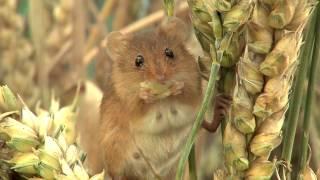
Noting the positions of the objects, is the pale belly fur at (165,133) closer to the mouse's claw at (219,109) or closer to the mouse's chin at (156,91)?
the mouse's chin at (156,91)

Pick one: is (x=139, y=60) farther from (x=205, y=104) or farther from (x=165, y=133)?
(x=205, y=104)

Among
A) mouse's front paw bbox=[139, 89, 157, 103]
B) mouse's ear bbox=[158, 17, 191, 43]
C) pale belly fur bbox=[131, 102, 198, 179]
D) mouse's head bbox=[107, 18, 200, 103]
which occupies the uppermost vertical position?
mouse's ear bbox=[158, 17, 191, 43]

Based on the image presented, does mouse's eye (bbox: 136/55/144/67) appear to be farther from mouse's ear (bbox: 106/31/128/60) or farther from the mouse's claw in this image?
the mouse's claw

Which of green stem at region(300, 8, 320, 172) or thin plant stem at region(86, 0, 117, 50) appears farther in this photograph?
thin plant stem at region(86, 0, 117, 50)

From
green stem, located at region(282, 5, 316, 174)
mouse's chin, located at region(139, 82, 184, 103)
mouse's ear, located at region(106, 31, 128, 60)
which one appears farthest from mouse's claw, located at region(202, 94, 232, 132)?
mouse's ear, located at region(106, 31, 128, 60)

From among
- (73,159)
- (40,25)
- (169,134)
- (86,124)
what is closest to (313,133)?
(169,134)

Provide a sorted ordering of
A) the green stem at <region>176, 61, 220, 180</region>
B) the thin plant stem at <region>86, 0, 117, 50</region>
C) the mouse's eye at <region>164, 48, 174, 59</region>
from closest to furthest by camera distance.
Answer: the green stem at <region>176, 61, 220, 180</region> < the mouse's eye at <region>164, 48, 174, 59</region> < the thin plant stem at <region>86, 0, 117, 50</region>

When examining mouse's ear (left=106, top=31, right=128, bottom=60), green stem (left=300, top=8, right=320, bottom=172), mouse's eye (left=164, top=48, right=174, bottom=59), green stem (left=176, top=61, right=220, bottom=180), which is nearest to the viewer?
green stem (left=176, top=61, right=220, bottom=180)
